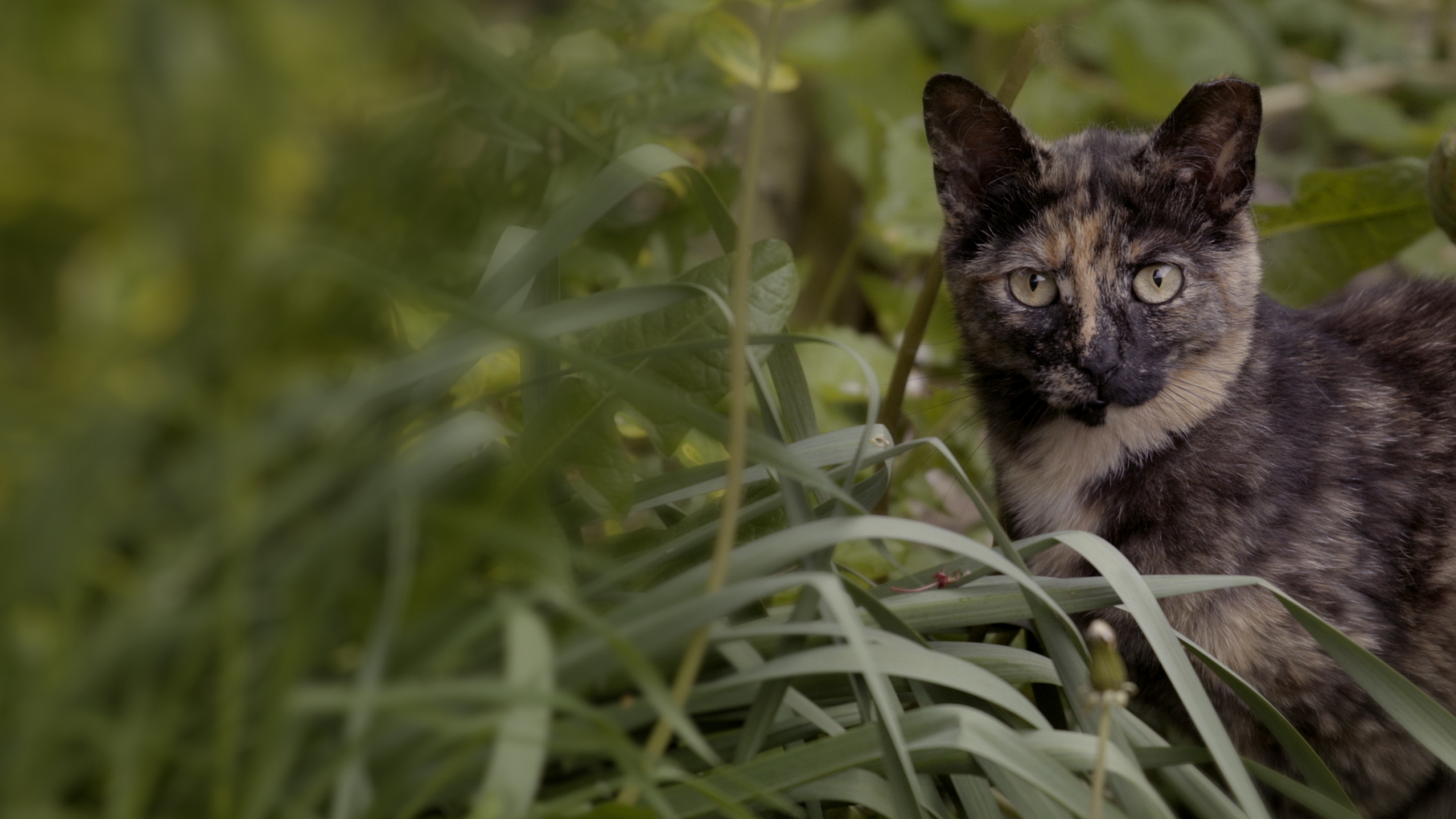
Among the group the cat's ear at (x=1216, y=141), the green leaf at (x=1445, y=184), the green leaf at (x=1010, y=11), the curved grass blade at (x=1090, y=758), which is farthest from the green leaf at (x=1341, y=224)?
the curved grass blade at (x=1090, y=758)

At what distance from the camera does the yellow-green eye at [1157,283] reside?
1.36 m

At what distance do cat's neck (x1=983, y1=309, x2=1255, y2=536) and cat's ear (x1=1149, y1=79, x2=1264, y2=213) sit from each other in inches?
6.7

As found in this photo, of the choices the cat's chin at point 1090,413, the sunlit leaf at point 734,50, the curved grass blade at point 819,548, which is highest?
the sunlit leaf at point 734,50

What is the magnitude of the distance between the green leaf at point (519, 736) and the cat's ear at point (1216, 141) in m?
0.97

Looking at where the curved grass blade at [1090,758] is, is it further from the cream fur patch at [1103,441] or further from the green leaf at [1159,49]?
the green leaf at [1159,49]

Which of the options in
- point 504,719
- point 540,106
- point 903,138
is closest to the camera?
point 504,719

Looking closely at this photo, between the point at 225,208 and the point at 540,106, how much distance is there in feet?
0.82

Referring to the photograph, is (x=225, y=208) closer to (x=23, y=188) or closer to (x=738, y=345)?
(x=738, y=345)

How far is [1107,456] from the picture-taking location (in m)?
1.40

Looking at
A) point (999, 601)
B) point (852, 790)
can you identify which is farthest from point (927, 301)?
point (852, 790)

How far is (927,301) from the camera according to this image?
1.48 m

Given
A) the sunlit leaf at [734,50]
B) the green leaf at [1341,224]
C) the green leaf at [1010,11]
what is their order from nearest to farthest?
the green leaf at [1341,224] → the sunlit leaf at [734,50] → the green leaf at [1010,11]

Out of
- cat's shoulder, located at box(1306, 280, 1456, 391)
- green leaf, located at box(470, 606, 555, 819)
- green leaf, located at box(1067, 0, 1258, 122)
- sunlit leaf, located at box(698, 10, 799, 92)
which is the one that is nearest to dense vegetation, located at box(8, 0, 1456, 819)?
green leaf, located at box(470, 606, 555, 819)

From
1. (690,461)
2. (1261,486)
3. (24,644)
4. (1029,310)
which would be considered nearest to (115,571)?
(24,644)
